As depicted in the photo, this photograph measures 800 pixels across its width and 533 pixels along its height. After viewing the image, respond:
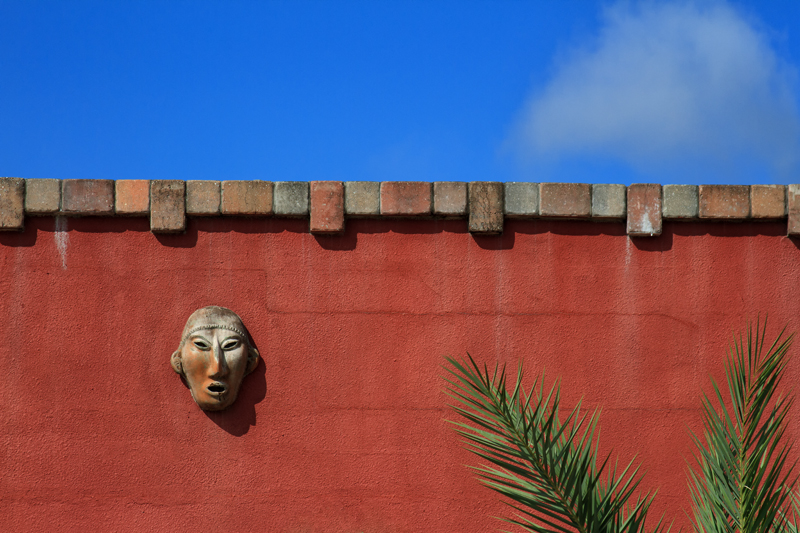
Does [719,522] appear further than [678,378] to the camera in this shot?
No

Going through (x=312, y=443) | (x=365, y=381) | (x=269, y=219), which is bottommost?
(x=312, y=443)

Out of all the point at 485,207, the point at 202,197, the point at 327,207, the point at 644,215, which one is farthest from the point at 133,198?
the point at 644,215

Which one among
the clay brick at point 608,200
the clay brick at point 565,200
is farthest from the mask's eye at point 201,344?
the clay brick at point 608,200

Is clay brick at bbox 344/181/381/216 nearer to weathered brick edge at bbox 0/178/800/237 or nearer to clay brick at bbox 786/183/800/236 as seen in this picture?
weathered brick edge at bbox 0/178/800/237

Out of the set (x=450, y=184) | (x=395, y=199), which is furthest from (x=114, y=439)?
(x=450, y=184)

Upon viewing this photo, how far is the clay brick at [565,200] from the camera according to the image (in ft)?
16.8

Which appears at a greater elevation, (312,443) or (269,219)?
(269,219)

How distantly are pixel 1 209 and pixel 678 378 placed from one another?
4.50m

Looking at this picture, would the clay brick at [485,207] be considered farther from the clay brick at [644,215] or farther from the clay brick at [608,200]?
the clay brick at [644,215]

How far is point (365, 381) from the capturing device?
500 centimetres

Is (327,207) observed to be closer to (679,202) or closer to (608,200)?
(608,200)

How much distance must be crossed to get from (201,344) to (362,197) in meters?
1.39

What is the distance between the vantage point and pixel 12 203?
498 centimetres

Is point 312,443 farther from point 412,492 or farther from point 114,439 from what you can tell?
point 114,439
